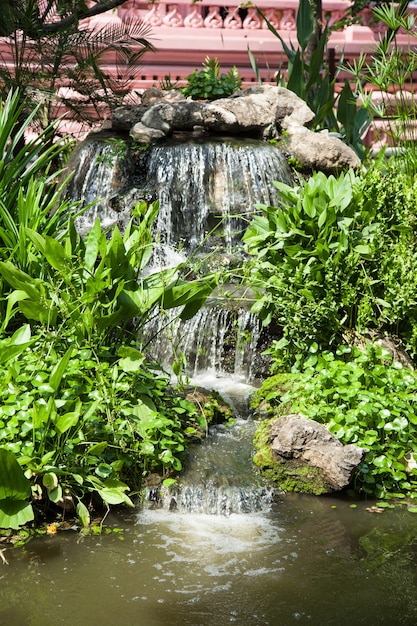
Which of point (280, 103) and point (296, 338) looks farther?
point (280, 103)

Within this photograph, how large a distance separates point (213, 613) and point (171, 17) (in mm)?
12292

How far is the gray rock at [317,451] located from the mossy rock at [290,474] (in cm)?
2

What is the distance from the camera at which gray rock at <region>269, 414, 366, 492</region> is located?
15.2ft

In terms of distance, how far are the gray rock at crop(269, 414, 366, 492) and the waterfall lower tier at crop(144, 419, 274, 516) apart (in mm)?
245

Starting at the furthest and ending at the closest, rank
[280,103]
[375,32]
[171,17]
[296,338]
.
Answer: [375,32] → [171,17] → [280,103] → [296,338]

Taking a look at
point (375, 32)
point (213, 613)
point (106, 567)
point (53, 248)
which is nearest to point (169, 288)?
point (53, 248)

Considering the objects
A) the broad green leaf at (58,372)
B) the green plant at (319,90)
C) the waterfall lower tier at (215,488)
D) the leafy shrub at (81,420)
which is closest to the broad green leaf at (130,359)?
the leafy shrub at (81,420)

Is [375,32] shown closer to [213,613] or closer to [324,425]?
[324,425]

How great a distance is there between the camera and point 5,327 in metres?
4.92

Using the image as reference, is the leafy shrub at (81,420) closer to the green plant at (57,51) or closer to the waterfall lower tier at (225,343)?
the waterfall lower tier at (225,343)

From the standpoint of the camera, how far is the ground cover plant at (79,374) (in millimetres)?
4258

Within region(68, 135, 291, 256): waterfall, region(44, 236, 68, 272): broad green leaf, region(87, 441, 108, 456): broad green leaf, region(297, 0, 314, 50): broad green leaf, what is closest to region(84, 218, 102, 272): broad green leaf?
region(44, 236, 68, 272): broad green leaf

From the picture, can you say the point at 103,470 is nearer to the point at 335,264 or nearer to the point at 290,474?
the point at 290,474

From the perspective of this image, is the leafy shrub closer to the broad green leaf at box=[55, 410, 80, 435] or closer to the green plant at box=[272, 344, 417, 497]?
the broad green leaf at box=[55, 410, 80, 435]
